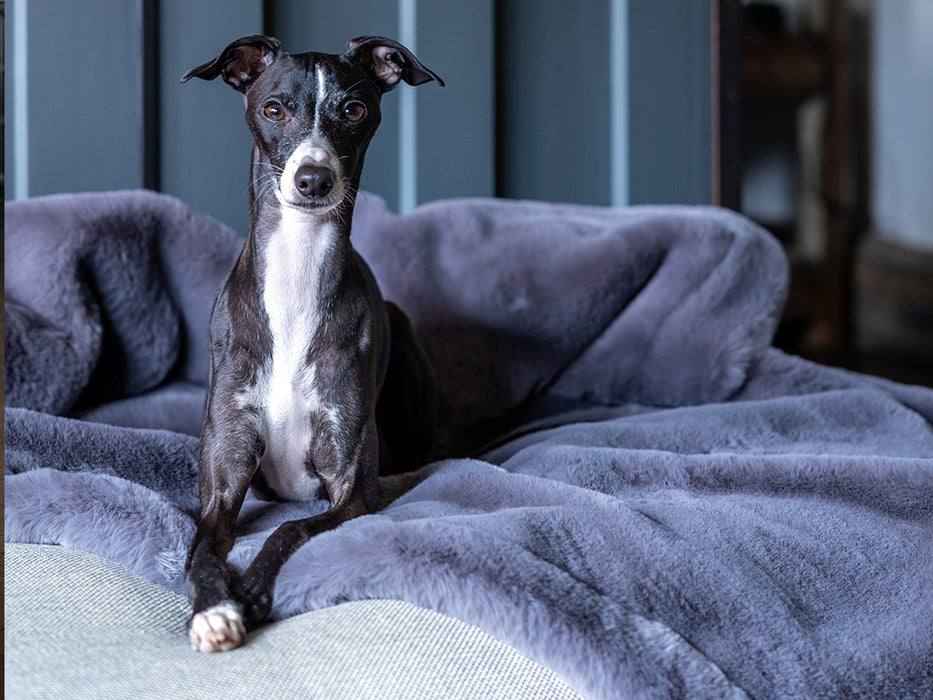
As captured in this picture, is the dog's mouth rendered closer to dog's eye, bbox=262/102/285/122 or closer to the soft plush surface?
dog's eye, bbox=262/102/285/122

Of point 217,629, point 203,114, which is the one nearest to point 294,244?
point 217,629

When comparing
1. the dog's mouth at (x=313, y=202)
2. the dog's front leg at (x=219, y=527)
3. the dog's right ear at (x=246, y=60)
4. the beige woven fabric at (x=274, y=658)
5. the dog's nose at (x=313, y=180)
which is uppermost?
the dog's right ear at (x=246, y=60)

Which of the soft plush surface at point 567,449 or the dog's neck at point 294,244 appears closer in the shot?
the soft plush surface at point 567,449

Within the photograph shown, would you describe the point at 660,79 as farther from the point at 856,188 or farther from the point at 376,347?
the point at 376,347

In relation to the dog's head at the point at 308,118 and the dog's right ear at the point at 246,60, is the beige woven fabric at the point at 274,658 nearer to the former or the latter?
the dog's head at the point at 308,118

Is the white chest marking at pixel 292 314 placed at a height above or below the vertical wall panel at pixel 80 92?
below

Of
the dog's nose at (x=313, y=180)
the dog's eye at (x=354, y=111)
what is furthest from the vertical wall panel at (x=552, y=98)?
the dog's nose at (x=313, y=180)

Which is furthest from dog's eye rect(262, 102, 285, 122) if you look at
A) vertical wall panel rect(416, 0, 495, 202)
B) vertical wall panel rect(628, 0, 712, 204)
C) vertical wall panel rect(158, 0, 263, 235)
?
vertical wall panel rect(628, 0, 712, 204)

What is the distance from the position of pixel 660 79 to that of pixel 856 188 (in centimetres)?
111

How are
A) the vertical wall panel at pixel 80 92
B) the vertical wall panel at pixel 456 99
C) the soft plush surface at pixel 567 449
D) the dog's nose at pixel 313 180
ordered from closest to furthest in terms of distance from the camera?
the soft plush surface at pixel 567 449
the dog's nose at pixel 313 180
the vertical wall panel at pixel 80 92
the vertical wall panel at pixel 456 99

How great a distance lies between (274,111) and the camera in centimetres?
123

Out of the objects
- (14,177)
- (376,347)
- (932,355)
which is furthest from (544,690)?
(932,355)

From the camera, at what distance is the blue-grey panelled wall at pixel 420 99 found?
2.15 m

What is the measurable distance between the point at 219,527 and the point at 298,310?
300 millimetres
